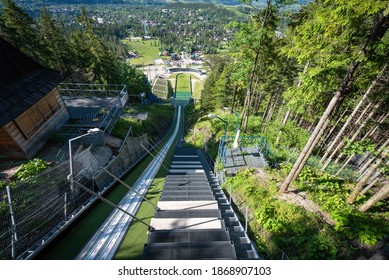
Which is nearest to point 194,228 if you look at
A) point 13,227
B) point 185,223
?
point 185,223

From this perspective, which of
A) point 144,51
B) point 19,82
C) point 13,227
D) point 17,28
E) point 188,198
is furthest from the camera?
point 144,51

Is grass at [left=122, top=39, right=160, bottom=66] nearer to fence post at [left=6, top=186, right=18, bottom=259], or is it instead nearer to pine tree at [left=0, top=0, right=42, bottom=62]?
pine tree at [left=0, top=0, right=42, bottom=62]

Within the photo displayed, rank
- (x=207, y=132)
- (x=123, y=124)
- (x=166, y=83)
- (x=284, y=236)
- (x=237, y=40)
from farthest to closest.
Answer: (x=166, y=83) < (x=207, y=132) < (x=123, y=124) < (x=237, y=40) < (x=284, y=236)

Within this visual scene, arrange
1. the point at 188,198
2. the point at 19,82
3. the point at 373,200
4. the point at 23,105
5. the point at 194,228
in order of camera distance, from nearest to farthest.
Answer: the point at 194,228 → the point at 373,200 → the point at 188,198 → the point at 23,105 → the point at 19,82

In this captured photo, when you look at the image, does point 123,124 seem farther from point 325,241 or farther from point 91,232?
point 325,241

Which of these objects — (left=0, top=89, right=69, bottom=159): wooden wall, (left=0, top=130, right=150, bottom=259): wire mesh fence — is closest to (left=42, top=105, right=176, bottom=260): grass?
(left=0, top=130, right=150, bottom=259): wire mesh fence

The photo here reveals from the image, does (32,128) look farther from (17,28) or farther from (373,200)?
(17,28)

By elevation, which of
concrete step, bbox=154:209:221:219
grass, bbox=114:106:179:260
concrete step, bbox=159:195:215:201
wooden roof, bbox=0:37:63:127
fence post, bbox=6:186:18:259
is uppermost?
wooden roof, bbox=0:37:63:127

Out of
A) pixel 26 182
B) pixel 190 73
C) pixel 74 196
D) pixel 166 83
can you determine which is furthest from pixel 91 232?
pixel 190 73
